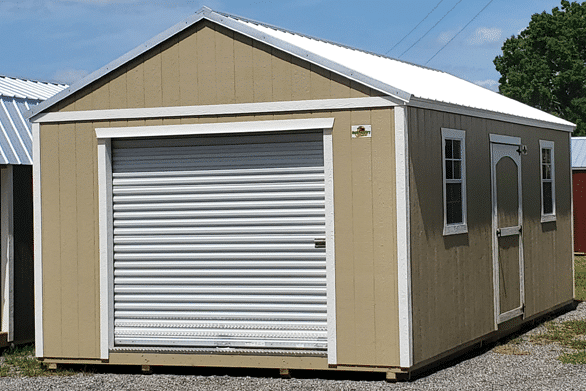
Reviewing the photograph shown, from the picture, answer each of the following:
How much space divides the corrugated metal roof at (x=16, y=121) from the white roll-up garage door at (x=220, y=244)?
6.82ft

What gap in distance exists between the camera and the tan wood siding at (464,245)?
29.6ft

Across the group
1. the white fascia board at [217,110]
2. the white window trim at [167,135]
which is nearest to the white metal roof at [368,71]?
the white fascia board at [217,110]

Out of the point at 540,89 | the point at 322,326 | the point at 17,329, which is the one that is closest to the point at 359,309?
the point at 322,326

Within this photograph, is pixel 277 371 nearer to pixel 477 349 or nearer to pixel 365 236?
pixel 365 236

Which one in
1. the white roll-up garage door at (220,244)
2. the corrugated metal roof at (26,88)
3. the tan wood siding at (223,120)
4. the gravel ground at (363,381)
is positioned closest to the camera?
the gravel ground at (363,381)

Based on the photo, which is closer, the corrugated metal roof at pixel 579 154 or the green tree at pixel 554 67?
the corrugated metal roof at pixel 579 154

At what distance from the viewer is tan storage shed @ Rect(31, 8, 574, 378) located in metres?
8.84

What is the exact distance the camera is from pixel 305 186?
9.28 meters

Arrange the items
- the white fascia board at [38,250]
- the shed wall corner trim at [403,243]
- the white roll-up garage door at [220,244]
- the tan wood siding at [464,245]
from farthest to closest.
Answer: the white fascia board at [38,250] → the white roll-up garage door at [220,244] → the tan wood siding at [464,245] → the shed wall corner trim at [403,243]

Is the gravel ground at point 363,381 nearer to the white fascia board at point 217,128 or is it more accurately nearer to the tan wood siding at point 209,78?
the white fascia board at point 217,128

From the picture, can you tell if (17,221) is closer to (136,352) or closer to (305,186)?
(136,352)

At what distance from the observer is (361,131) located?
29.1 feet

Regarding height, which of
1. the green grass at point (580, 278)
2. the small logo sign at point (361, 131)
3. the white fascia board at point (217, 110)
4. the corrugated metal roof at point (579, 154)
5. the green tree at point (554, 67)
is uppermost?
the green tree at point (554, 67)

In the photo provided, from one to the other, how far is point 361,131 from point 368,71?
3.47 ft
